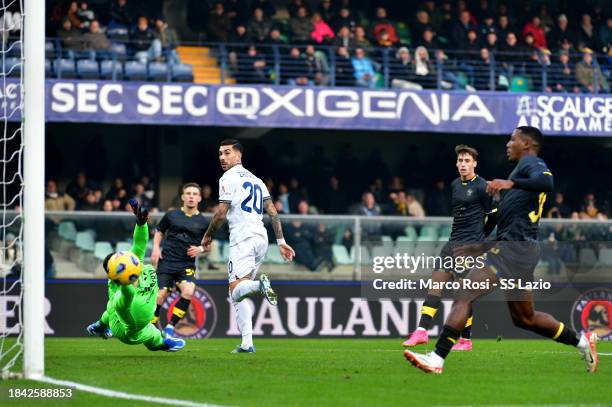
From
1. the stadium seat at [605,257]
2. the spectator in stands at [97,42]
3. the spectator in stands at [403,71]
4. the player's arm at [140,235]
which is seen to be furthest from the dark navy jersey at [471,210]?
the spectator in stands at [97,42]

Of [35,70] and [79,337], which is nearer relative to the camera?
[35,70]

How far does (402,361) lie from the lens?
431 inches

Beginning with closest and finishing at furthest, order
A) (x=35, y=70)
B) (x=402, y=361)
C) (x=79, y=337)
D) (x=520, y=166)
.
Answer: (x=35, y=70) → (x=520, y=166) → (x=402, y=361) → (x=79, y=337)

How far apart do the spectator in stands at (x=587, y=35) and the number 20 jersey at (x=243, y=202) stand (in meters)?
15.3

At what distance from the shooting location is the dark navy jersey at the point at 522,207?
934 cm

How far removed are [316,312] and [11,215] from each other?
5.26 m

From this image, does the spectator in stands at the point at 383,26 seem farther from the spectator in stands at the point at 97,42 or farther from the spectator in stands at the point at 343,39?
the spectator in stands at the point at 97,42

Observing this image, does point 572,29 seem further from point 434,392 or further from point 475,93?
point 434,392

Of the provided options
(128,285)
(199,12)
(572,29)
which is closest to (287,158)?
(199,12)

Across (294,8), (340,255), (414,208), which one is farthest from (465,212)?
(294,8)

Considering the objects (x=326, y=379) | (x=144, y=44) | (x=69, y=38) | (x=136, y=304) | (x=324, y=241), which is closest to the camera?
(x=326, y=379)

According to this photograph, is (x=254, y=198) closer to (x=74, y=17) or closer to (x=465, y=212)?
(x=465, y=212)

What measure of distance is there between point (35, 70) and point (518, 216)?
3.79 meters

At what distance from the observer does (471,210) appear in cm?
1288
